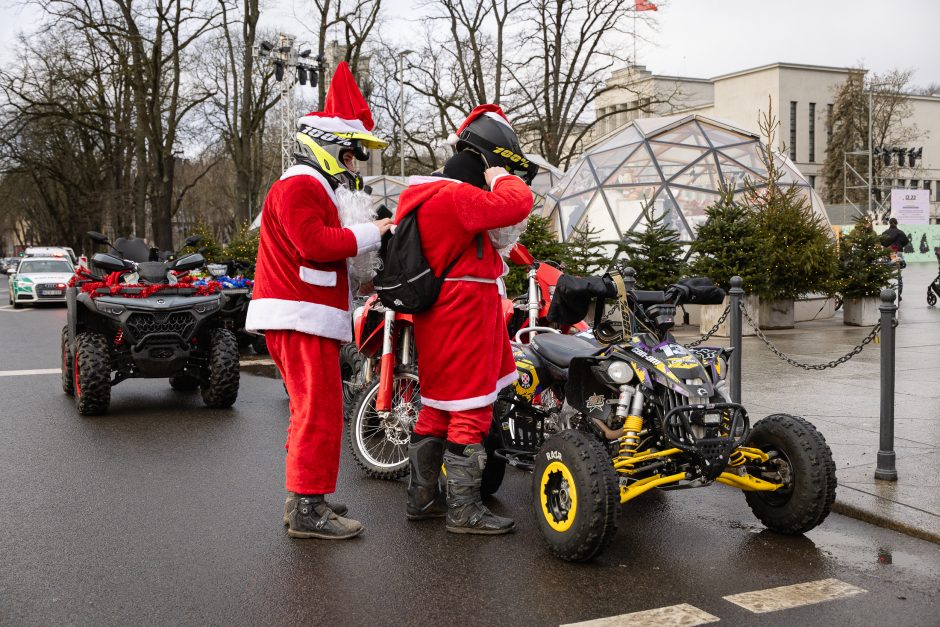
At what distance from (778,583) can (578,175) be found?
58.4ft

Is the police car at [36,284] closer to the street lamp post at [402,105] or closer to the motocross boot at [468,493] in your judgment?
the street lamp post at [402,105]

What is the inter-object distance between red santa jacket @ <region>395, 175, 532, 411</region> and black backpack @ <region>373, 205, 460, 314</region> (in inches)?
1.3

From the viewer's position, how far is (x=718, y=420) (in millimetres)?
4375

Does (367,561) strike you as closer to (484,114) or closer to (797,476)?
(797,476)

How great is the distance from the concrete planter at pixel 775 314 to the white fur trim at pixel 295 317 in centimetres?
1117

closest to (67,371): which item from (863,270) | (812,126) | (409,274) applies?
(409,274)

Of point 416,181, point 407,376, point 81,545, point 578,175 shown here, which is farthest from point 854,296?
point 81,545

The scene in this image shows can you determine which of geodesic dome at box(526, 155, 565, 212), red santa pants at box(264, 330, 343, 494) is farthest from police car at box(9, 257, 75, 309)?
red santa pants at box(264, 330, 343, 494)

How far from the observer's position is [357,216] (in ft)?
16.0

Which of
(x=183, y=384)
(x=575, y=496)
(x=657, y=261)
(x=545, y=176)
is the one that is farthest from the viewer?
(x=545, y=176)

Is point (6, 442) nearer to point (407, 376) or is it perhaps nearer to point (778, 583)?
point (407, 376)

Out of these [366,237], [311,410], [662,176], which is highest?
[662,176]

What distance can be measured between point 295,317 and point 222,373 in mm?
4419

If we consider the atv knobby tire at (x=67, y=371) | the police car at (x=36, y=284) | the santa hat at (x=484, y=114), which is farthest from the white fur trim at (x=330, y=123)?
the police car at (x=36, y=284)
